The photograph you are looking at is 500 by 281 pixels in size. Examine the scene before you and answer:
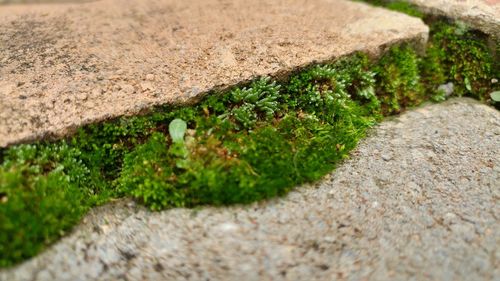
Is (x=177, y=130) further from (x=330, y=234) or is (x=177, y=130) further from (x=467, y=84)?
(x=467, y=84)

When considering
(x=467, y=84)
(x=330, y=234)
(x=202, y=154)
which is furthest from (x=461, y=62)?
(x=202, y=154)

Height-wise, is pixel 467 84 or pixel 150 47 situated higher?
pixel 150 47

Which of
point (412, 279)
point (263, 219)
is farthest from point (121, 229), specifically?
point (412, 279)

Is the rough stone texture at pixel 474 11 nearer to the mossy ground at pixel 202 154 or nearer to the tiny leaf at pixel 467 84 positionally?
the tiny leaf at pixel 467 84

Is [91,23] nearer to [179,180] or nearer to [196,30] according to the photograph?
[196,30]

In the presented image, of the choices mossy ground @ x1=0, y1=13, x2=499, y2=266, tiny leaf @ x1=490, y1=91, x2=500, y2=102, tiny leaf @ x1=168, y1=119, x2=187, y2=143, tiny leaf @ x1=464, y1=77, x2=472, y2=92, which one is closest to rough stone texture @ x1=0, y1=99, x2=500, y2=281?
mossy ground @ x1=0, y1=13, x2=499, y2=266

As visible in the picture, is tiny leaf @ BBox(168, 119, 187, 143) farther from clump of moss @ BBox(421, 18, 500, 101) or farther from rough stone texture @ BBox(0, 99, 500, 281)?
clump of moss @ BBox(421, 18, 500, 101)
